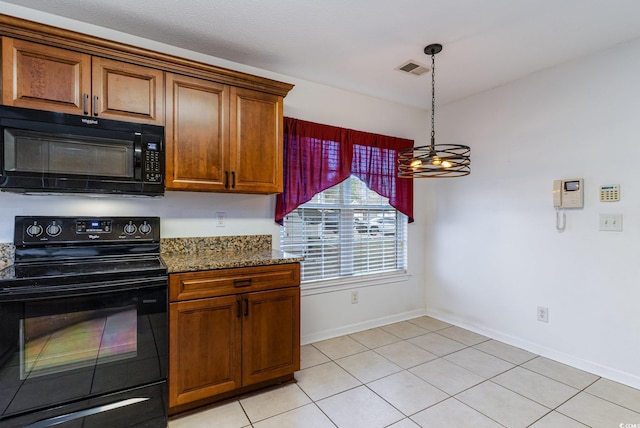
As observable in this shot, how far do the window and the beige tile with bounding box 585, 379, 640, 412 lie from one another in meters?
1.91

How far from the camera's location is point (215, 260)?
7.02ft

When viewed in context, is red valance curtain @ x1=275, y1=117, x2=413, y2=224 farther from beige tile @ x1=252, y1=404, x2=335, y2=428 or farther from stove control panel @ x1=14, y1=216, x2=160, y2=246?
beige tile @ x1=252, y1=404, x2=335, y2=428

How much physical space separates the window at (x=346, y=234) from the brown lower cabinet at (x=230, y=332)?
0.81 meters

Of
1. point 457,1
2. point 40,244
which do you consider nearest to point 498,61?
point 457,1

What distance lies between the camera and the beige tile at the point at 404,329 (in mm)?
3271

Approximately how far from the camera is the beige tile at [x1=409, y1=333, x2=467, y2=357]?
2891 millimetres

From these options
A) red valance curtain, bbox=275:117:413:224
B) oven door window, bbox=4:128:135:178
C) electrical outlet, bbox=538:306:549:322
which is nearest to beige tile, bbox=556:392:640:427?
electrical outlet, bbox=538:306:549:322

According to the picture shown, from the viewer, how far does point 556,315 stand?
2.73m

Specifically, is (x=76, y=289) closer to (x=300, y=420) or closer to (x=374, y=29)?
(x=300, y=420)

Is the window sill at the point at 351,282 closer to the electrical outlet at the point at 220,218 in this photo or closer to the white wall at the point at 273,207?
the white wall at the point at 273,207

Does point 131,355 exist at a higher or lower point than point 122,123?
lower

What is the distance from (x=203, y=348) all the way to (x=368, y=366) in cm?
136

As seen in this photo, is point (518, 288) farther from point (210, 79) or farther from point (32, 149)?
point (32, 149)

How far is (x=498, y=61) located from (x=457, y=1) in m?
1.00
